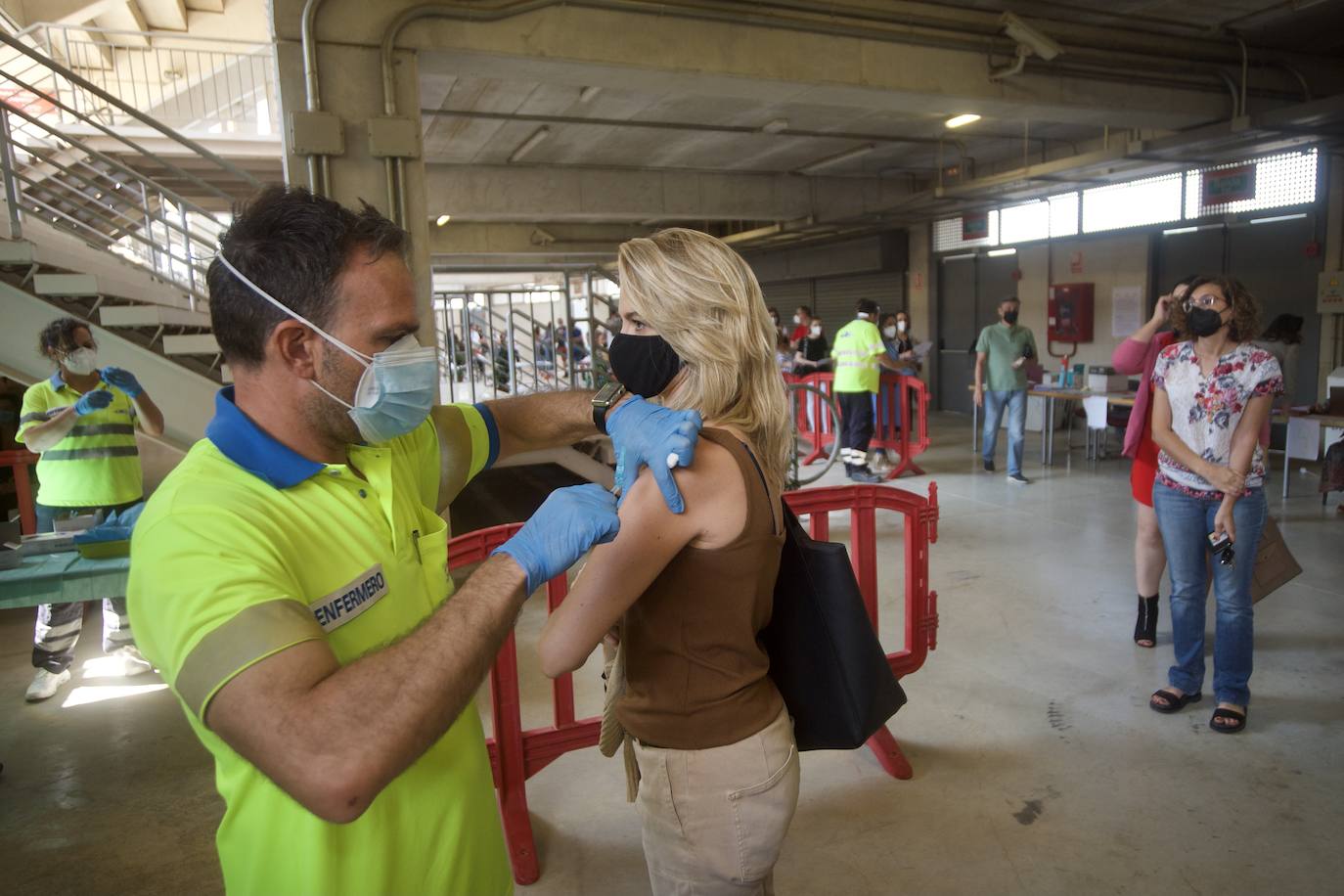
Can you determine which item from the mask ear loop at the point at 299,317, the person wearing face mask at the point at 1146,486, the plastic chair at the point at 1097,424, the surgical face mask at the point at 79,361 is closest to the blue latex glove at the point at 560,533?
the mask ear loop at the point at 299,317

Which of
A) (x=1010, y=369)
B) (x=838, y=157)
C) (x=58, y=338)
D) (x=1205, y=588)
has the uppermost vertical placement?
(x=838, y=157)

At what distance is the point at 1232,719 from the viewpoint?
3377 mm

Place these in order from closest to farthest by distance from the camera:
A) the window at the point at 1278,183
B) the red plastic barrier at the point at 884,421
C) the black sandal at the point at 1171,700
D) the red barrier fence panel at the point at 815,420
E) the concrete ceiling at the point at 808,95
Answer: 1. the black sandal at the point at 1171,700
2. the concrete ceiling at the point at 808,95
3. the red plastic barrier at the point at 884,421
4. the window at the point at 1278,183
5. the red barrier fence panel at the point at 815,420

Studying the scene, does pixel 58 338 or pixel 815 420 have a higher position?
pixel 58 338

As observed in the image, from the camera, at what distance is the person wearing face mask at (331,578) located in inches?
36.3

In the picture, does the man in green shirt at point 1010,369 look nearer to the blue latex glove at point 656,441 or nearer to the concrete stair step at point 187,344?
the concrete stair step at point 187,344

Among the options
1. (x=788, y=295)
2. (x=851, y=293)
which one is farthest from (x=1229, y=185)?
(x=788, y=295)

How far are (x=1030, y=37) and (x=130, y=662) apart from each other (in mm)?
7029

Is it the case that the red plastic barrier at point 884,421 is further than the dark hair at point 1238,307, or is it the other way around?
the red plastic barrier at point 884,421

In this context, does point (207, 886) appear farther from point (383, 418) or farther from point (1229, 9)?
point (1229, 9)

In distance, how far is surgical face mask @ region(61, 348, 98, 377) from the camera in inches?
170

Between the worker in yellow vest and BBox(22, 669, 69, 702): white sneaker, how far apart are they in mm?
6434

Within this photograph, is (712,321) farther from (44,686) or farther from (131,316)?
(131,316)

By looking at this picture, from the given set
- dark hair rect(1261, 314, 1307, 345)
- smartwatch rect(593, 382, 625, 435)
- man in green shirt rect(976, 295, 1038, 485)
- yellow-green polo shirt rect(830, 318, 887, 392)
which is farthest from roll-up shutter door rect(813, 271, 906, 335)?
smartwatch rect(593, 382, 625, 435)
